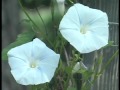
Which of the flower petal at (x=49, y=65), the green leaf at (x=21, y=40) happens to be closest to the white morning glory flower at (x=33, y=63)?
the flower petal at (x=49, y=65)

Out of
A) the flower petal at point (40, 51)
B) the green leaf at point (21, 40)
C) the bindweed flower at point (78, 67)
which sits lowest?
the bindweed flower at point (78, 67)

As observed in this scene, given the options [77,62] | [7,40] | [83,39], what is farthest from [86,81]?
[7,40]

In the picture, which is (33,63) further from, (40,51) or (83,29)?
(83,29)

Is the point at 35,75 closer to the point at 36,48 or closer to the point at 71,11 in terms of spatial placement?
the point at 36,48

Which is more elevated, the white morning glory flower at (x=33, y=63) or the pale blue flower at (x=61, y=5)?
the pale blue flower at (x=61, y=5)

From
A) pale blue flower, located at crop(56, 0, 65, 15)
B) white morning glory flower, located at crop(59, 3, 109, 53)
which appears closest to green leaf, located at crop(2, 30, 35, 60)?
pale blue flower, located at crop(56, 0, 65, 15)

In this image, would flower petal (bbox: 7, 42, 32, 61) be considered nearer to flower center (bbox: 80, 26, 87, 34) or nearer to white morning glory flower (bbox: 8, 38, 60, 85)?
white morning glory flower (bbox: 8, 38, 60, 85)

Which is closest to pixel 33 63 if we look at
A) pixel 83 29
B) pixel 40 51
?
pixel 40 51

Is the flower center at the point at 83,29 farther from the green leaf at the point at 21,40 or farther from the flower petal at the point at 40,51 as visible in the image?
the green leaf at the point at 21,40
